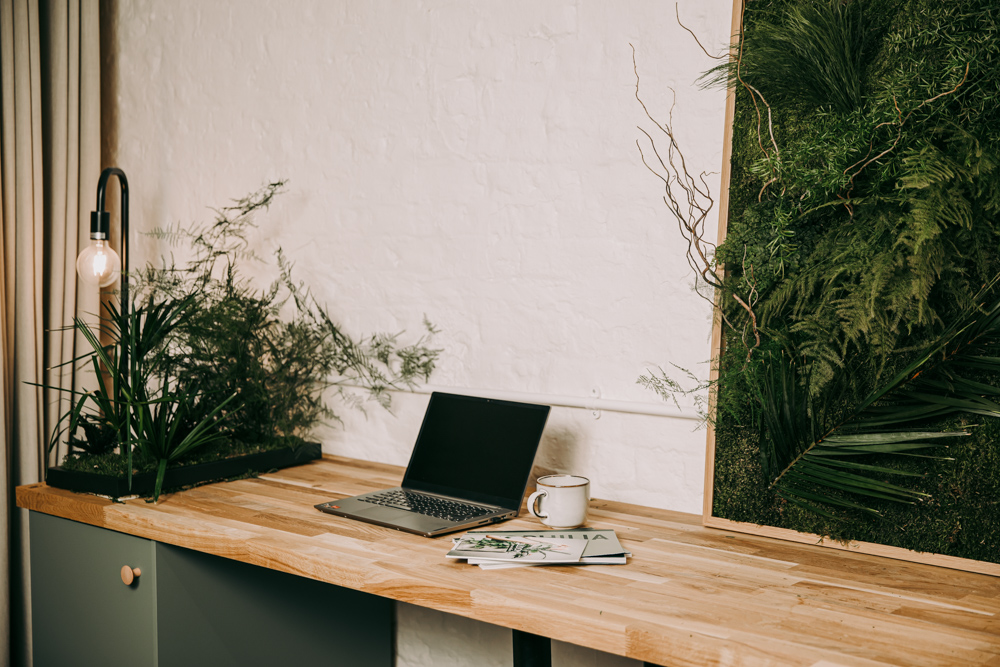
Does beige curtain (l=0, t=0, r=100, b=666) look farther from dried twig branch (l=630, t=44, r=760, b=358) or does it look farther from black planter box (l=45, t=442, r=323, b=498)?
dried twig branch (l=630, t=44, r=760, b=358)

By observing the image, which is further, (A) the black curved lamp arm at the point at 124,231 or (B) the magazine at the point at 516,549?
(A) the black curved lamp arm at the point at 124,231

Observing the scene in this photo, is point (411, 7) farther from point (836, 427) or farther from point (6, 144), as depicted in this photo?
point (836, 427)

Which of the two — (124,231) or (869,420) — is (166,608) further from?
(869,420)

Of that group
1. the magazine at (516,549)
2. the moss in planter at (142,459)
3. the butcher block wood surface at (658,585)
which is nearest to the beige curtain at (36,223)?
the moss in planter at (142,459)

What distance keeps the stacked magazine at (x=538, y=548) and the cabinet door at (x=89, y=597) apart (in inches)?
26.6

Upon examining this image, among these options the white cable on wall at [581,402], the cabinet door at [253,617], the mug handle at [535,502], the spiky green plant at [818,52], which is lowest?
the cabinet door at [253,617]

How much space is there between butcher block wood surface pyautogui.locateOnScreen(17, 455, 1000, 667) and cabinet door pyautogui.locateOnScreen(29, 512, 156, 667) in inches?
1.9

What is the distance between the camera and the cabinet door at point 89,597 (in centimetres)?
152

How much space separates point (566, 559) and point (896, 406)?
619 mm

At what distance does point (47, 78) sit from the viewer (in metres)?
2.41

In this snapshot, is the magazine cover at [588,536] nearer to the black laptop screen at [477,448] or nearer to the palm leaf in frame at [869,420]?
Answer: the black laptop screen at [477,448]

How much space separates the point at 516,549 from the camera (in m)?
1.29

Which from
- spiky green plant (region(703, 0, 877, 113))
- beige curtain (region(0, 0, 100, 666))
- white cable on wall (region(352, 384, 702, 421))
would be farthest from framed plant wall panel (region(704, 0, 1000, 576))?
beige curtain (region(0, 0, 100, 666))

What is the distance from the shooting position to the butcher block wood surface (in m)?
0.96
